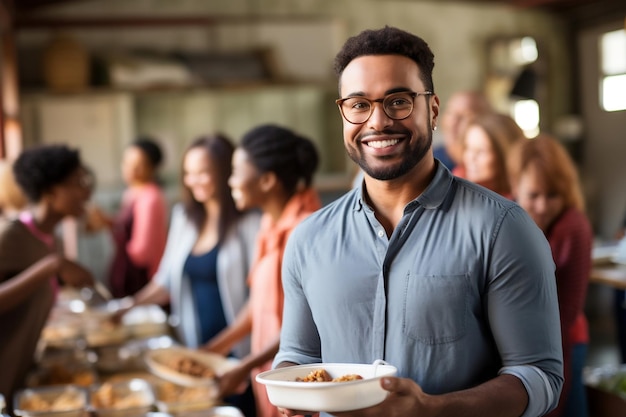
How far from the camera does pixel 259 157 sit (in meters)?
2.55

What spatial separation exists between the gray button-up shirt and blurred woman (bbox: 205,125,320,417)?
3.30 feet

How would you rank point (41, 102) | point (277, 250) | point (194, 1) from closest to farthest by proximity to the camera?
point (277, 250) → point (41, 102) → point (194, 1)

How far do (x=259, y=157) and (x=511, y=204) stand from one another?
1343 mm

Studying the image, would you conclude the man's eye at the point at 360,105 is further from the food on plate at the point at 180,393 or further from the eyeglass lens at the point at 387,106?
the food on plate at the point at 180,393

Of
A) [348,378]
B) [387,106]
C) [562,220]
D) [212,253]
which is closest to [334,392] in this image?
[348,378]

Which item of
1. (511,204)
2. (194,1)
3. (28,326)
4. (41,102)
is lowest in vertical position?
(28,326)

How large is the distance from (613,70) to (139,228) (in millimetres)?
5353

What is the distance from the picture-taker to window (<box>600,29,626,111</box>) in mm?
7776

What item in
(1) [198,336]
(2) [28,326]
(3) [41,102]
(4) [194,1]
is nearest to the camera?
(2) [28,326]

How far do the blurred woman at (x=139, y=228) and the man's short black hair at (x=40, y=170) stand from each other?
1.59m

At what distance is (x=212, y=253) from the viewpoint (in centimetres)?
313

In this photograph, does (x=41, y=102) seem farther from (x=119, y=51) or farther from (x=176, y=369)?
(x=176, y=369)

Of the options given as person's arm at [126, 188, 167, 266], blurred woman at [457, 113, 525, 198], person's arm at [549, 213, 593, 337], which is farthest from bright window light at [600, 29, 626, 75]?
person's arm at [549, 213, 593, 337]

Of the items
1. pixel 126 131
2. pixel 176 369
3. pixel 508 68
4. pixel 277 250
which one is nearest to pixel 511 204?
pixel 277 250
